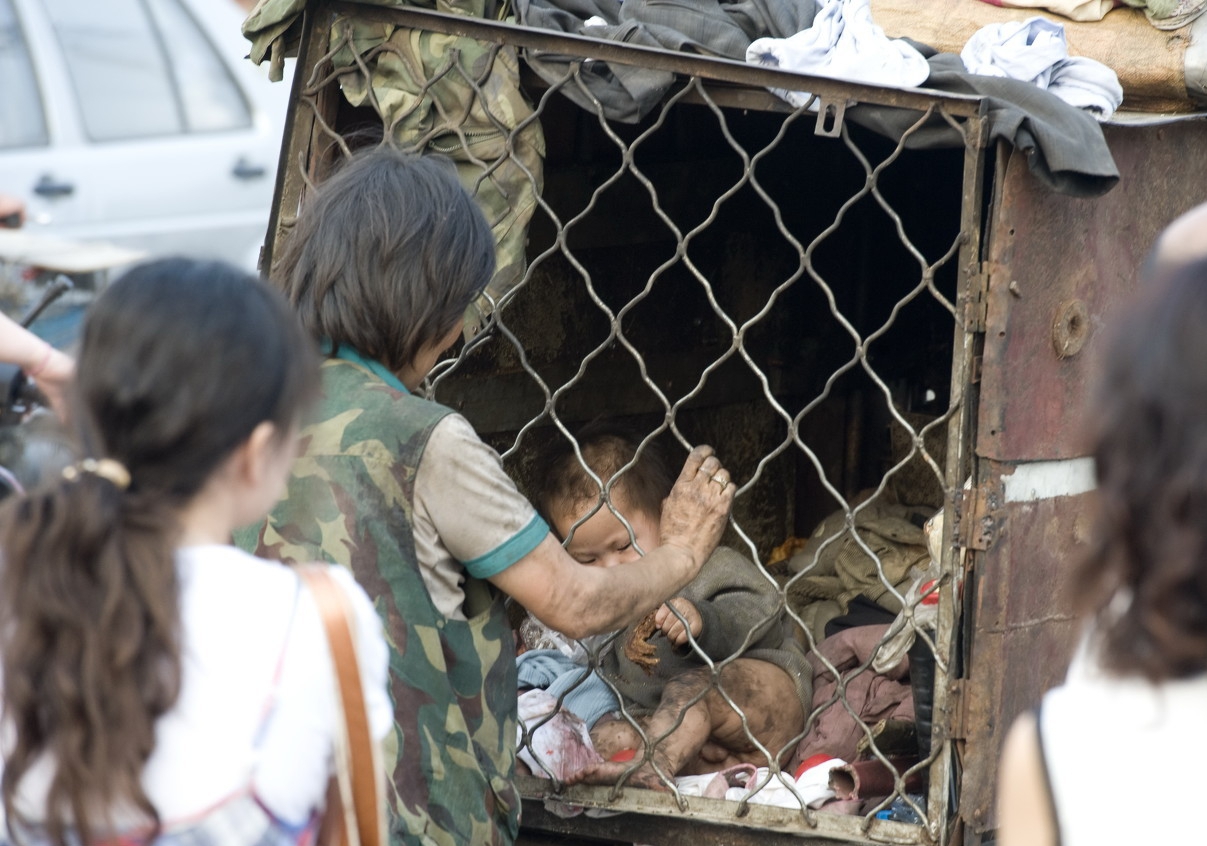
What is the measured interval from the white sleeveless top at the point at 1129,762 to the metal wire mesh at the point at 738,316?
1.48 metres

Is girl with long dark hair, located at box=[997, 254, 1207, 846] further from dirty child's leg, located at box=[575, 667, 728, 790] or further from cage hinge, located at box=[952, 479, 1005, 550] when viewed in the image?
dirty child's leg, located at box=[575, 667, 728, 790]

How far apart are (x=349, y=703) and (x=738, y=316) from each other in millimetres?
3605

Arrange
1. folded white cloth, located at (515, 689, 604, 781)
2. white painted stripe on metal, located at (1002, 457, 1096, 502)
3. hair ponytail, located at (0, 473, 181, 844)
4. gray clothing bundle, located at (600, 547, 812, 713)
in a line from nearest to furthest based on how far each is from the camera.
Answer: hair ponytail, located at (0, 473, 181, 844), white painted stripe on metal, located at (1002, 457, 1096, 502), folded white cloth, located at (515, 689, 604, 781), gray clothing bundle, located at (600, 547, 812, 713)

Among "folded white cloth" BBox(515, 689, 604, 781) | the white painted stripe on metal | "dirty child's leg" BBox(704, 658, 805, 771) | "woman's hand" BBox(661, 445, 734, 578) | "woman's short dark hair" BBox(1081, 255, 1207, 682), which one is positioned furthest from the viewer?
"dirty child's leg" BBox(704, 658, 805, 771)

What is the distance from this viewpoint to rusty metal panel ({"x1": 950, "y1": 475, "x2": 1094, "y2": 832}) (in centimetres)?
268

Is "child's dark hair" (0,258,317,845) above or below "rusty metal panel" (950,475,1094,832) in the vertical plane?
above

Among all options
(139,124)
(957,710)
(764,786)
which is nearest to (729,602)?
(764,786)

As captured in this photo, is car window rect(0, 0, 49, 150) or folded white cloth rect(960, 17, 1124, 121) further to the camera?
car window rect(0, 0, 49, 150)

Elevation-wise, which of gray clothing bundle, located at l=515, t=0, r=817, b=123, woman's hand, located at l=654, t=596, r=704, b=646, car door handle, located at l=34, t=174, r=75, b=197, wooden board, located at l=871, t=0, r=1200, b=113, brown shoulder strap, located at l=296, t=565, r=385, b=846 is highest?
wooden board, located at l=871, t=0, r=1200, b=113

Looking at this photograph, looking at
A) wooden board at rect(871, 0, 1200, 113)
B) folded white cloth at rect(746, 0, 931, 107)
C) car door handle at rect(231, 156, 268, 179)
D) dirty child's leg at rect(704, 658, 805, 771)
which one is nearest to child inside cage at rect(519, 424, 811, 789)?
dirty child's leg at rect(704, 658, 805, 771)

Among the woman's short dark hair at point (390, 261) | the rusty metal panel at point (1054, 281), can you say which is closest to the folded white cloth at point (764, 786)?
the rusty metal panel at point (1054, 281)

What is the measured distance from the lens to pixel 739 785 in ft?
10.2

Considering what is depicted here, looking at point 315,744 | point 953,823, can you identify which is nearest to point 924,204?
point 953,823

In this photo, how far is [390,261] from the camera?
2.12 meters
